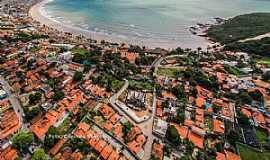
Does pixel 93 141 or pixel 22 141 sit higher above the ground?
pixel 22 141

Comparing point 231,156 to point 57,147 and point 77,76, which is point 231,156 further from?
point 77,76

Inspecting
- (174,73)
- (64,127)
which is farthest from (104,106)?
(174,73)

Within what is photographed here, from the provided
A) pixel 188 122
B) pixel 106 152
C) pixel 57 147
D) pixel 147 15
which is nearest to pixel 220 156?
pixel 188 122

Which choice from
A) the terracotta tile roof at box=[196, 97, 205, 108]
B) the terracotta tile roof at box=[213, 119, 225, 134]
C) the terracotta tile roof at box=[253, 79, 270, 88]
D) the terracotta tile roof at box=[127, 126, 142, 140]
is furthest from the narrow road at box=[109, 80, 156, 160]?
the terracotta tile roof at box=[253, 79, 270, 88]

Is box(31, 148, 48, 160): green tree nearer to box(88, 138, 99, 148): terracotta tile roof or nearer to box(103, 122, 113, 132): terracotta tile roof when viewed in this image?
box(88, 138, 99, 148): terracotta tile roof

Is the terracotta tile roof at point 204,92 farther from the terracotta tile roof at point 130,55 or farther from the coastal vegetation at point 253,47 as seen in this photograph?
the coastal vegetation at point 253,47

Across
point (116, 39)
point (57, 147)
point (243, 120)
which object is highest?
point (116, 39)

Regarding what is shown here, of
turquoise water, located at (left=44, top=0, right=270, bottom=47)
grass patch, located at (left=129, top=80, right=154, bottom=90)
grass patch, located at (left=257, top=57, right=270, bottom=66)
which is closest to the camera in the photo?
grass patch, located at (left=129, top=80, right=154, bottom=90)
